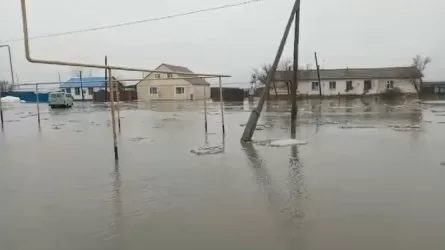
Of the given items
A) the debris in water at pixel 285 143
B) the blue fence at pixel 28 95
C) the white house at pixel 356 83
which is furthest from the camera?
the blue fence at pixel 28 95

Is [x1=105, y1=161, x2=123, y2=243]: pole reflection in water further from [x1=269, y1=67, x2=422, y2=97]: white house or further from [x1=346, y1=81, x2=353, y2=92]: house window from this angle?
[x1=346, y1=81, x2=353, y2=92]: house window

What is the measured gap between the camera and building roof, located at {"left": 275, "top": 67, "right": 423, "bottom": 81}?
53.2m

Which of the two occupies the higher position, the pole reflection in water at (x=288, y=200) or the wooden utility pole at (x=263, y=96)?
the wooden utility pole at (x=263, y=96)

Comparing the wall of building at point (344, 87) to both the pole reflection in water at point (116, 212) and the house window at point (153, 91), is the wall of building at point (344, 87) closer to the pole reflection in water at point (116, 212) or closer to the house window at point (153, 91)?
the house window at point (153, 91)

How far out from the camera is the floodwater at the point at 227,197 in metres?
3.41

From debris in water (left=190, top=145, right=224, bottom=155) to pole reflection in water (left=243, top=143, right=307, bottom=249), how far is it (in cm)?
112

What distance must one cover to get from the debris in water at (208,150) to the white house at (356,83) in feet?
146

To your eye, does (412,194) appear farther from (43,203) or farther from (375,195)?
(43,203)

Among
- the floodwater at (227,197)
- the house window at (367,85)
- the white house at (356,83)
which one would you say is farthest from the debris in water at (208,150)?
the house window at (367,85)

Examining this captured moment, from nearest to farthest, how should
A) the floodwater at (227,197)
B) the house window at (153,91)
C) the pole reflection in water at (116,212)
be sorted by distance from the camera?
the floodwater at (227,197)
the pole reflection in water at (116,212)
the house window at (153,91)

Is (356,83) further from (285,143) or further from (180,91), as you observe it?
(285,143)

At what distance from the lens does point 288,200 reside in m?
4.48

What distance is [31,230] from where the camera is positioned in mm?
3664

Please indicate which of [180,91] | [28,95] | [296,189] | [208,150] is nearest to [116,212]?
[296,189]
